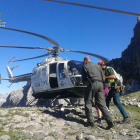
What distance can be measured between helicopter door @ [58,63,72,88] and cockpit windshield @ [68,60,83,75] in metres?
0.41

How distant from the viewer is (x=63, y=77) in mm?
8891

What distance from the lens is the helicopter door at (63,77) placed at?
860 cm

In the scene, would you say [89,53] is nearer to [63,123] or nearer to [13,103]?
[63,123]

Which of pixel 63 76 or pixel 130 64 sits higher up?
pixel 130 64

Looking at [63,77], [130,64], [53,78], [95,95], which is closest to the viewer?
[95,95]

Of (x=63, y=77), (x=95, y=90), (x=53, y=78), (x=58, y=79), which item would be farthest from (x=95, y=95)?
(x=53, y=78)

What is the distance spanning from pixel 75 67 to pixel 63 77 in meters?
1.08

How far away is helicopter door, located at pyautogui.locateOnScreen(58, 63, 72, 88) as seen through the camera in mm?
8597

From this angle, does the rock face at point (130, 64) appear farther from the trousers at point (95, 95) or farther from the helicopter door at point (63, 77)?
the trousers at point (95, 95)

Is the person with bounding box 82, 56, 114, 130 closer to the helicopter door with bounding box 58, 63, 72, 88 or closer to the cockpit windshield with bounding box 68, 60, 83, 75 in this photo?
the helicopter door with bounding box 58, 63, 72, 88

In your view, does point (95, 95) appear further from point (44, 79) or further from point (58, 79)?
point (44, 79)

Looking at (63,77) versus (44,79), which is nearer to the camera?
(63,77)

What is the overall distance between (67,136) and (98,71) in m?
2.14

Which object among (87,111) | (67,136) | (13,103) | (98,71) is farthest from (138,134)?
(13,103)
